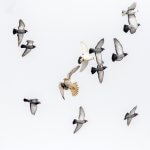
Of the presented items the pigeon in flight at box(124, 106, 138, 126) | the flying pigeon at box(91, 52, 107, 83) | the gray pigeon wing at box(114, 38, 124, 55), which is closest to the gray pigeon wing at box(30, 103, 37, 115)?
the flying pigeon at box(91, 52, 107, 83)

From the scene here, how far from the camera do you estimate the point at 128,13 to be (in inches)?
1975

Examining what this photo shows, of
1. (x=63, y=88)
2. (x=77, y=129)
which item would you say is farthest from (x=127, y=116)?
(x=63, y=88)

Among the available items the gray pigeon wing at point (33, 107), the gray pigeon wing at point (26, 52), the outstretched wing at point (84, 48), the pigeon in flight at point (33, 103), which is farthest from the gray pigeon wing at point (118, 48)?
the gray pigeon wing at point (33, 107)

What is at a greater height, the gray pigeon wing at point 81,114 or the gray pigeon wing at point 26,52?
the gray pigeon wing at point 26,52

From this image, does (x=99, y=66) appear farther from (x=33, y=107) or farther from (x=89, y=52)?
(x=33, y=107)

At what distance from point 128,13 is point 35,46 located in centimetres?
Result: 464

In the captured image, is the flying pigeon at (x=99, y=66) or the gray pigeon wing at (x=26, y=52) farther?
the gray pigeon wing at (x=26, y=52)

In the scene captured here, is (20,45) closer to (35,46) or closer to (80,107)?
(35,46)

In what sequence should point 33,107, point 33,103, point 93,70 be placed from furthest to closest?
1. point 33,107
2. point 33,103
3. point 93,70

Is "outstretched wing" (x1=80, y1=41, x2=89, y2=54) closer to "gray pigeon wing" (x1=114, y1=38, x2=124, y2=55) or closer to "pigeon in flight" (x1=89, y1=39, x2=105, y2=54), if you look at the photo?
"pigeon in flight" (x1=89, y1=39, x2=105, y2=54)

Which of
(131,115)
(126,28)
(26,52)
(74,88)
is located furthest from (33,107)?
(126,28)

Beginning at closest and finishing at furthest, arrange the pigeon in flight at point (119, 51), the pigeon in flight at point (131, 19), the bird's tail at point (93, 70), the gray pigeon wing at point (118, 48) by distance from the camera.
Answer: the pigeon in flight at point (131, 19) → the pigeon in flight at point (119, 51) → the gray pigeon wing at point (118, 48) → the bird's tail at point (93, 70)

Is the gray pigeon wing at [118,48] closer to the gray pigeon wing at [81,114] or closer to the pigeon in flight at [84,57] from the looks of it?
the pigeon in flight at [84,57]

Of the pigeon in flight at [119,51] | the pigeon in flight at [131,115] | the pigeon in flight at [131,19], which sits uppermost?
the pigeon in flight at [131,19]
